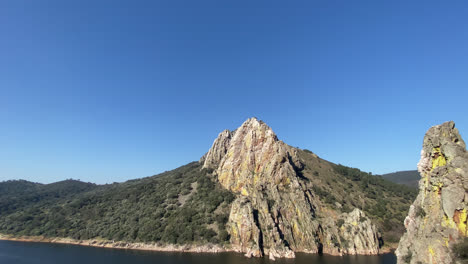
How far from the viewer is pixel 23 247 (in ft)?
283

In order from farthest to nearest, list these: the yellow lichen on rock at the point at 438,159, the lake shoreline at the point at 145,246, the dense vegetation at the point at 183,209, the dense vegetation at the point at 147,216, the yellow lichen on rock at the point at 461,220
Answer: the dense vegetation at the point at 183,209 < the dense vegetation at the point at 147,216 < the lake shoreline at the point at 145,246 < the yellow lichen on rock at the point at 438,159 < the yellow lichen on rock at the point at 461,220

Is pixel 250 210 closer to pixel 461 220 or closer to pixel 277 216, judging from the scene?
pixel 277 216

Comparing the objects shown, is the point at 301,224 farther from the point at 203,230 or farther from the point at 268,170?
the point at 203,230

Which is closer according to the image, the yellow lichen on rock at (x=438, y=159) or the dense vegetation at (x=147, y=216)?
the yellow lichen on rock at (x=438, y=159)

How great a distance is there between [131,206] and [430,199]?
115 meters

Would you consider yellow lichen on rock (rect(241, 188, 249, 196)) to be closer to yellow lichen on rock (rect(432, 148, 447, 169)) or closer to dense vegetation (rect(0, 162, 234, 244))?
dense vegetation (rect(0, 162, 234, 244))

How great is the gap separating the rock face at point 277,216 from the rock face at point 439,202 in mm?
38281

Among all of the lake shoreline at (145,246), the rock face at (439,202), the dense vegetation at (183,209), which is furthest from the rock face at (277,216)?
the rock face at (439,202)

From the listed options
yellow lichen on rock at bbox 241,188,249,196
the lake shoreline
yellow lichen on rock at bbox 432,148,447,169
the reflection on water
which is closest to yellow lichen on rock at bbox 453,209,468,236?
yellow lichen on rock at bbox 432,148,447,169

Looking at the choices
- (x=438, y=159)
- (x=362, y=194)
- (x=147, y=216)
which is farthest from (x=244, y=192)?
(x=438, y=159)

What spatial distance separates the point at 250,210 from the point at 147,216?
4813 cm

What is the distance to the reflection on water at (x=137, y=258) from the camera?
208 feet

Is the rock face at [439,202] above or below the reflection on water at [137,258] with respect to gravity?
above

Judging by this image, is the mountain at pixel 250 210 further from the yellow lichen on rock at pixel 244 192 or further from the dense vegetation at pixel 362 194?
the yellow lichen on rock at pixel 244 192
